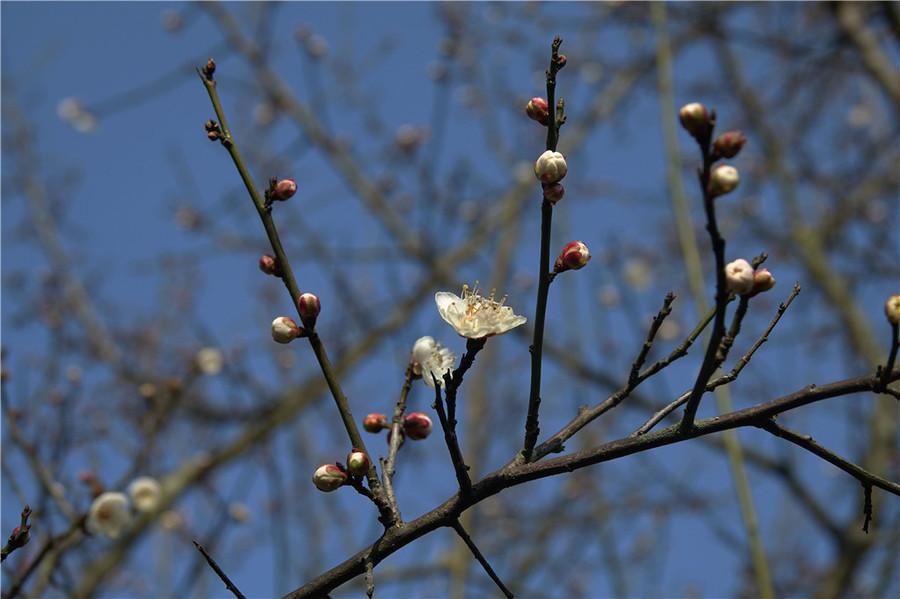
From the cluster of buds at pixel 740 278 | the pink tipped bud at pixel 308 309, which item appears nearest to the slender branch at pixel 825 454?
the cluster of buds at pixel 740 278

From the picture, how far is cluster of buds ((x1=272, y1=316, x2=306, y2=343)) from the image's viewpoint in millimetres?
1207

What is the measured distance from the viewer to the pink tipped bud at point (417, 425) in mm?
1281

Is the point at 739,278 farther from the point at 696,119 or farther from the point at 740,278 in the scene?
the point at 696,119

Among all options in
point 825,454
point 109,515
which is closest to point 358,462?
point 825,454

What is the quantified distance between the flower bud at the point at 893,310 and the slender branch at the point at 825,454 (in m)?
0.16

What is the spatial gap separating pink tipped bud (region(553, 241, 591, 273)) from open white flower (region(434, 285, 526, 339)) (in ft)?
0.32

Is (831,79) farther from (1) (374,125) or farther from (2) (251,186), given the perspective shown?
(2) (251,186)

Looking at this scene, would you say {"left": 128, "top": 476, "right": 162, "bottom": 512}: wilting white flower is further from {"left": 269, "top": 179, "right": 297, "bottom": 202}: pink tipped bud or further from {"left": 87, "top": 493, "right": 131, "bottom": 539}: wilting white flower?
{"left": 269, "top": 179, "right": 297, "bottom": 202}: pink tipped bud

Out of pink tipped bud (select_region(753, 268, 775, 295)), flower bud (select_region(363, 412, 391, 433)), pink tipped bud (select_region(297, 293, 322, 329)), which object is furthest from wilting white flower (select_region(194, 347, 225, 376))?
pink tipped bud (select_region(753, 268, 775, 295))

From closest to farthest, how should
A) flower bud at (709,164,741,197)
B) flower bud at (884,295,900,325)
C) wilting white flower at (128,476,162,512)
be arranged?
flower bud at (709,164,741,197), flower bud at (884,295,900,325), wilting white flower at (128,476,162,512)

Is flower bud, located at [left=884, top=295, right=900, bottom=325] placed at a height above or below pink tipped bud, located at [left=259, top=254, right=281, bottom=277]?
below

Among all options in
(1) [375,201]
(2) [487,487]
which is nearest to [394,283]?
(1) [375,201]

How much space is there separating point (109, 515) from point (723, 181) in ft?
5.97

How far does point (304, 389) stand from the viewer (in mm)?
4270
